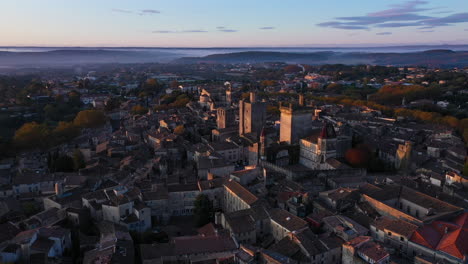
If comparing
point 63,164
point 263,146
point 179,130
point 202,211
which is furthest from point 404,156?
point 63,164

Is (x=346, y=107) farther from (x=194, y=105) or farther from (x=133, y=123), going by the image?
(x=133, y=123)

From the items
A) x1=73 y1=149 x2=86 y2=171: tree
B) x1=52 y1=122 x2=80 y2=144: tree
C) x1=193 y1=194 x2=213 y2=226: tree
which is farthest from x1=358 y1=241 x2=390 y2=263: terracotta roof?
x1=52 y1=122 x2=80 y2=144: tree

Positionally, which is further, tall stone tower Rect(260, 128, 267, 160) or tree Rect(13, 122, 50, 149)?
tree Rect(13, 122, 50, 149)

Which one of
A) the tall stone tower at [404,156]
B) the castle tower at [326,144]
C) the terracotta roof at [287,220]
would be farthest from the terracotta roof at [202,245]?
the tall stone tower at [404,156]

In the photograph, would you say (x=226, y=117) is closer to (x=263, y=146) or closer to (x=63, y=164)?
(x=263, y=146)

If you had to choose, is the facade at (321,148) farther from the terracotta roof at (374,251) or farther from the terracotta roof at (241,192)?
the terracotta roof at (374,251)

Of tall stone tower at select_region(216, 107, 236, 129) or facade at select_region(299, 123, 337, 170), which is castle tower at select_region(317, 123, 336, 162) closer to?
facade at select_region(299, 123, 337, 170)
